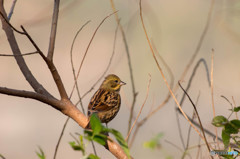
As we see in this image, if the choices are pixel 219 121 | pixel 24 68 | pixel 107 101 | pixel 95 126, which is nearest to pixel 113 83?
pixel 107 101

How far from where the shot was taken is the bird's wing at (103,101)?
503 centimetres

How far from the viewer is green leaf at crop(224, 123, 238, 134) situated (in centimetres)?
207

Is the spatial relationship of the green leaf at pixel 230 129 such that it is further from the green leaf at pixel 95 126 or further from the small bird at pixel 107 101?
the small bird at pixel 107 101

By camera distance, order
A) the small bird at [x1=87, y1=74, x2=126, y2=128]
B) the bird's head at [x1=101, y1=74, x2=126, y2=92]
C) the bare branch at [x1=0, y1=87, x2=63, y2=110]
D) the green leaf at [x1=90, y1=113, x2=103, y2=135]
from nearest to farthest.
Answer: the green leaf at [x1=90, y1=113, x2=103, y2=135]
the bare branch at [x1=0, y1=87, x2=63, y2=110]
the small bird at [x1=87, y1=74, x2=126, y2=128]
the bird's head at [x1=101, y1=74, x2=126, y2=92]

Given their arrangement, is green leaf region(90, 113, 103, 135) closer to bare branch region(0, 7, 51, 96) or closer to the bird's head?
bare branch region(0, 7, 51, 96)

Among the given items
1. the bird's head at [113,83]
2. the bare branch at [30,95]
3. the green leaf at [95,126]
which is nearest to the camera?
the green leaf at [95,126]

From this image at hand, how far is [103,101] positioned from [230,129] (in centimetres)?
313

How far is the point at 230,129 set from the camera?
2.09 meters

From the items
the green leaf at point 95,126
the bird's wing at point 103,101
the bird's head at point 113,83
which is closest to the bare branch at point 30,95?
the green leaf at point 95,126

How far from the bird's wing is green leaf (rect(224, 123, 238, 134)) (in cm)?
297

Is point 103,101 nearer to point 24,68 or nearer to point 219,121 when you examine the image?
point 24,68

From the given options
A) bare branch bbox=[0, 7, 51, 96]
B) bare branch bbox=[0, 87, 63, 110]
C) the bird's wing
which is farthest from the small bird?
bare branch bbox=[0, 87, 63, 110]

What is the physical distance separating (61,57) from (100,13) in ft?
5.08

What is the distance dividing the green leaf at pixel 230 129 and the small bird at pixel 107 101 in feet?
8.90
